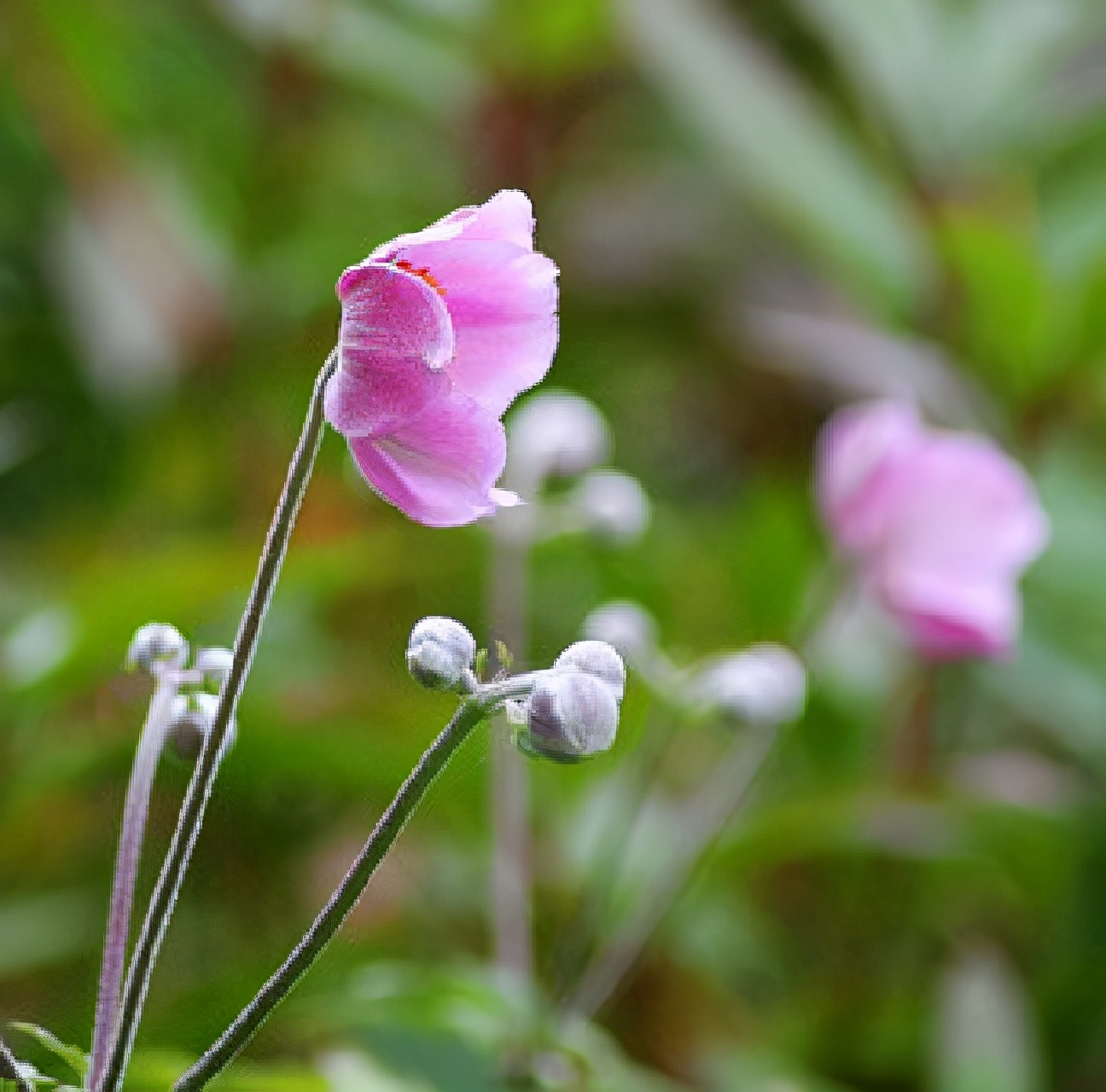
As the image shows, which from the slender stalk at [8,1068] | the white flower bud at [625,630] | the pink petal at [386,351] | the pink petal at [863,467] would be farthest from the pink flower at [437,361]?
the pink petal at [863,467]

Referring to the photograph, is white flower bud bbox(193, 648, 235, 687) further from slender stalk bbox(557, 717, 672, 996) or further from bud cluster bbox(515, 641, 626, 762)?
slender stalk bbox(557, 717, 672, 996)

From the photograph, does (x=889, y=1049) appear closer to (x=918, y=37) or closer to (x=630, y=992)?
(x=630, y=992)

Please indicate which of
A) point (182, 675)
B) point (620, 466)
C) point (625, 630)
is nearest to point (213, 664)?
point (182, 675)

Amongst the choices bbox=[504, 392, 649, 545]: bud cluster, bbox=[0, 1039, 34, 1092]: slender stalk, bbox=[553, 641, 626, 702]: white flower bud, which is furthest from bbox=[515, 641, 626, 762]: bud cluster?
bbox=[504, 392, 649, 545]: bud cluster

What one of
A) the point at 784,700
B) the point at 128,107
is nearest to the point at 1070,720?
the point at 784,700

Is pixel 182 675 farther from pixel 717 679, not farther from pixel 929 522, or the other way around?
pixel 929 522
